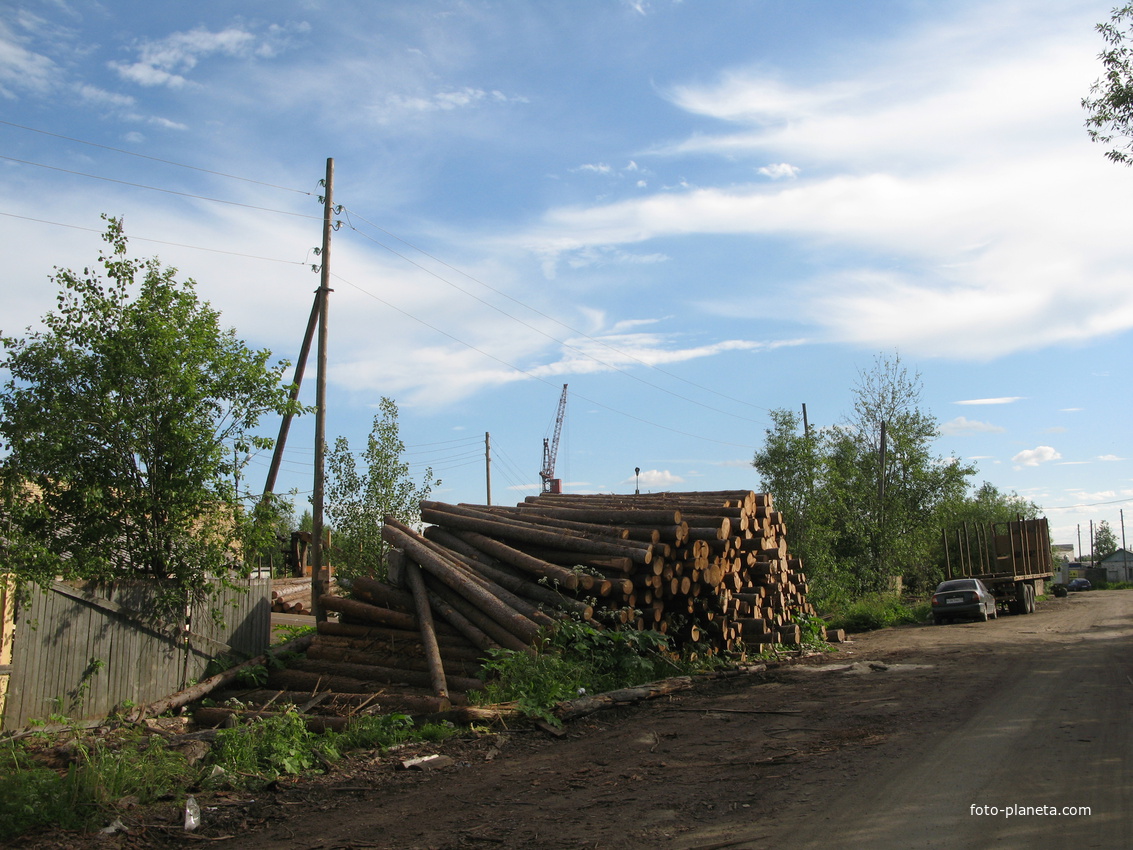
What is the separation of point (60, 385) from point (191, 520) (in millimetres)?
2539

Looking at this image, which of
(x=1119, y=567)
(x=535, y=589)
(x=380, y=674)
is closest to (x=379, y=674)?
(x=380, y=674)

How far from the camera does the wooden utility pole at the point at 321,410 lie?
1548 cm

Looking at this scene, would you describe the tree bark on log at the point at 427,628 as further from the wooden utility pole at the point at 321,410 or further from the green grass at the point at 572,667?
the wooden utility pole at the point at 321,410

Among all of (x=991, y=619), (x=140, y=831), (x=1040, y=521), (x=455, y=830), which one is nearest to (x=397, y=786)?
(x=455, y=830)

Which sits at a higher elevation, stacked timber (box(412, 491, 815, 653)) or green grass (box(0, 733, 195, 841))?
stacked timber (box(412, 491, 815, 653))

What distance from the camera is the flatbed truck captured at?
26219mm

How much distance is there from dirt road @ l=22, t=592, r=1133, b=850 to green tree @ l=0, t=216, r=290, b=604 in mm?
5697

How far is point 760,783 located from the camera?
6195 millimetres

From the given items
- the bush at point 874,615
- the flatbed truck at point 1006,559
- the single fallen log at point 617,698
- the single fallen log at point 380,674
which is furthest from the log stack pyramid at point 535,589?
the flatbed truck at point 1006,559

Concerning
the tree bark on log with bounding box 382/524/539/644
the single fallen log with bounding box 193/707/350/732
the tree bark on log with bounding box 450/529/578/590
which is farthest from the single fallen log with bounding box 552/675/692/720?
the single fallen log with bounding box 193/707/350/732

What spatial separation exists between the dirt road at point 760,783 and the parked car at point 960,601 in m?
13.6

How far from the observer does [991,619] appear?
24125 mm

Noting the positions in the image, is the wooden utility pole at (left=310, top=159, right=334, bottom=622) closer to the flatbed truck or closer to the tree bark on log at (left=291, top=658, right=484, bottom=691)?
the tree bark on log at (left=291, top=658, right=484, bottom=691)

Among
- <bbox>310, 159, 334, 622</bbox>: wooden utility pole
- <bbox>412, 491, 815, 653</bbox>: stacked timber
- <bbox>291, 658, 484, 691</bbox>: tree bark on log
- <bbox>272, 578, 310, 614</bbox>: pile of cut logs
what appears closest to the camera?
<bbox>291, 658, 484, 691</bbox>: tree bark on log
